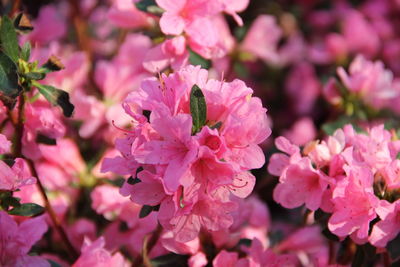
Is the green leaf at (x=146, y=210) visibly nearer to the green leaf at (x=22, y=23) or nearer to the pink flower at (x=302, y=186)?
the pink flower at (x=302, y=186)

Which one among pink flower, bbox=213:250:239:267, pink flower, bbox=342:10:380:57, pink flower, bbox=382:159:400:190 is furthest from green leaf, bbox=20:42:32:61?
pink flower, bbox=342:10:380:57

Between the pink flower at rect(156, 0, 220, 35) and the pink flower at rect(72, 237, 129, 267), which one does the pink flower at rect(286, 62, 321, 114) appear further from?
the pink flower at rect(72, 237, 129, 267)

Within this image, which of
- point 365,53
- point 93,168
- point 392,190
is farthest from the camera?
point 365,53

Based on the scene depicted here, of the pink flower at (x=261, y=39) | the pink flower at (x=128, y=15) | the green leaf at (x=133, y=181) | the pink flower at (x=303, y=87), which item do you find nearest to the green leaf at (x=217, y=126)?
the green leaf at (x=133, y=181)

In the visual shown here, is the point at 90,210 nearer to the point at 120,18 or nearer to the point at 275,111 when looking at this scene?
the point at 120,18

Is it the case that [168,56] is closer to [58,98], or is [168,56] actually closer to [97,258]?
[58,98]

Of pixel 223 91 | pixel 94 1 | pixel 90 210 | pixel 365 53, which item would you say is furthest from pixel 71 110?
pixel 365 53

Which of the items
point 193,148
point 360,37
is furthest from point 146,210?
point 360,37
